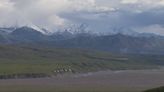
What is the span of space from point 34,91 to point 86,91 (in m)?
14.7

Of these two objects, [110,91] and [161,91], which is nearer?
[161,91]

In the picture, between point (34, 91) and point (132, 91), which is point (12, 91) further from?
point (132, 91)

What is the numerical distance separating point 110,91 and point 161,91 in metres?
39.7

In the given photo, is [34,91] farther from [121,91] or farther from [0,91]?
[121,91]

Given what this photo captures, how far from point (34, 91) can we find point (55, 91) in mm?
6158

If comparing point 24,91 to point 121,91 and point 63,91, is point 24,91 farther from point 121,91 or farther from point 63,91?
point 121,91

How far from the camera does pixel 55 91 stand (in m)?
125

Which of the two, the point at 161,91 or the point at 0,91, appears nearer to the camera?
the point at 161,91

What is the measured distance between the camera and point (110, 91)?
403 feet

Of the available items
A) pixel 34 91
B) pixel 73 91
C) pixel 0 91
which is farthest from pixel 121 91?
pixel 0 91

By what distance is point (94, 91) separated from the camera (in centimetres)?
12250

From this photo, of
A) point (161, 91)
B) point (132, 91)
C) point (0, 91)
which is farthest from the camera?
point (0, 91)

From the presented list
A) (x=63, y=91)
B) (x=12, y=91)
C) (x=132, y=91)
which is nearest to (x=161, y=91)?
(x=132, y=91)

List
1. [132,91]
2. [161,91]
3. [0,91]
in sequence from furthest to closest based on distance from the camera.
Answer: [0,91], [132,91], [161,91]
